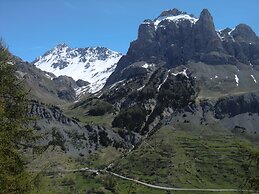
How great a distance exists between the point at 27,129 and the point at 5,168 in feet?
13.8

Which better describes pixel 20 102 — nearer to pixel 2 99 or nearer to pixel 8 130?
pixel 2 99

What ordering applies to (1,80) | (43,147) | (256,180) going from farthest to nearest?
1. (43,147)
2. (1,80)
3. (256,180)

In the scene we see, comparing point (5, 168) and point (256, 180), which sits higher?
point (256, 180)

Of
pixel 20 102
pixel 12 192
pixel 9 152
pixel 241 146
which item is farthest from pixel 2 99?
pixel 241 146

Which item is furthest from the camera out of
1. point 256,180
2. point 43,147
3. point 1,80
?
point 43,147

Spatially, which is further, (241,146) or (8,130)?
(8,130)

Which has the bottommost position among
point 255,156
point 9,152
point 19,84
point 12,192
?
point 12,192

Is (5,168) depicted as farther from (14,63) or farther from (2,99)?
(14,63)

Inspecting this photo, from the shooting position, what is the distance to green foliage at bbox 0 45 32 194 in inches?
1142

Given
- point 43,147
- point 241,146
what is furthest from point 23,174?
point 241,146

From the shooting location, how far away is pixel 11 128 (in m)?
30.8

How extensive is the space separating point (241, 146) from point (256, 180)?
2591mm

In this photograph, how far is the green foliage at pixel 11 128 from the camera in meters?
29.0

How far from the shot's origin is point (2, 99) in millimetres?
32656
